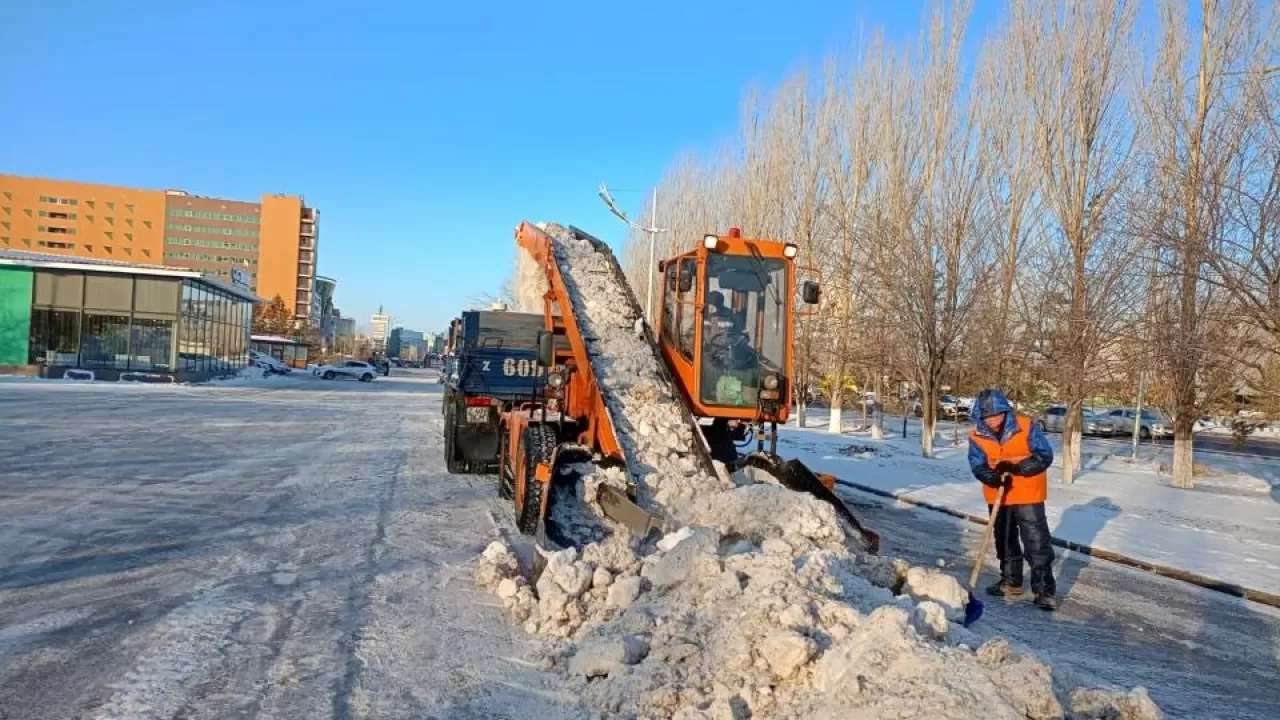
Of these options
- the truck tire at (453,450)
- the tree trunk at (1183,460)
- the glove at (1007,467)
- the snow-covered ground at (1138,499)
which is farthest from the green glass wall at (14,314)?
the tree trunk at (1183,460)

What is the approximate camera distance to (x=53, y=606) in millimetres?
5480

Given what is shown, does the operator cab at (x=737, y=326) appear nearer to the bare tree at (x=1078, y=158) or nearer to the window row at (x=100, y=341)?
the bare tree at (x=1078, y=158)

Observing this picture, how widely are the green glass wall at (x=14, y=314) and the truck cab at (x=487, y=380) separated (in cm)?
3030

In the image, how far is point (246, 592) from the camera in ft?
19.7

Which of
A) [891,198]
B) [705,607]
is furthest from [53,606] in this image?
[891,198]

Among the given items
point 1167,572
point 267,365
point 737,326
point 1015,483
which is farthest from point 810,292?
point 267,365

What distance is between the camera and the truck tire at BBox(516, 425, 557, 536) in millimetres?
7833

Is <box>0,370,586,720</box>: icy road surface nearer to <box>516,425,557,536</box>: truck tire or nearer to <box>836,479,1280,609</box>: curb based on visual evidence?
<box>516,425,557,536</box>: truck tire

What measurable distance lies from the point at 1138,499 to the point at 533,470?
42.3 feet

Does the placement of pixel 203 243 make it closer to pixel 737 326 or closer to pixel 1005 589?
pixel 737 326

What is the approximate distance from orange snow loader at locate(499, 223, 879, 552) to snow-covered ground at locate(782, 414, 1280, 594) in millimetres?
4958

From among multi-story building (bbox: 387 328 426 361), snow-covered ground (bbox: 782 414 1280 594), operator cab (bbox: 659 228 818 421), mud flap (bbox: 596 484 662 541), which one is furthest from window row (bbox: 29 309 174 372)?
multi-story building (bbox: 387 328 426 361)

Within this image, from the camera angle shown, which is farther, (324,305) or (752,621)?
(324,305)

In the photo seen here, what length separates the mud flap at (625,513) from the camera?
265 inches
